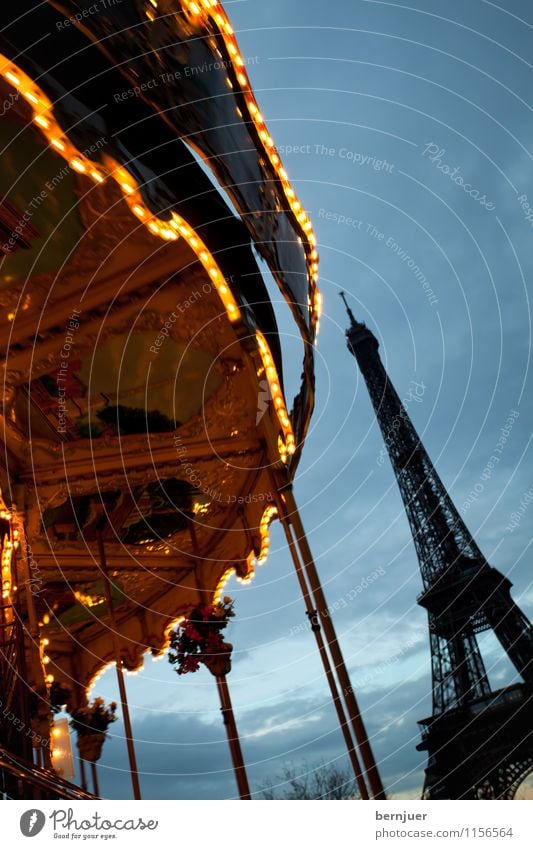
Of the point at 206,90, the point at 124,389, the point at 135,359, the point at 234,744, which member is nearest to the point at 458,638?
the point at 234,744

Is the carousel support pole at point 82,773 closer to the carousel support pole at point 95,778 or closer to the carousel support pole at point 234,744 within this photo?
the carousel support pole at point 95,778

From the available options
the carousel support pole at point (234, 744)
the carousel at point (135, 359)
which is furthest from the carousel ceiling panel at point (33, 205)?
the carousel support pole at point (234, 744)

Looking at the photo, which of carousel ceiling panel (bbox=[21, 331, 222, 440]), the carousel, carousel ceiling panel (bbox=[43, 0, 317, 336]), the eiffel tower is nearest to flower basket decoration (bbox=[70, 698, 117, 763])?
the carousel

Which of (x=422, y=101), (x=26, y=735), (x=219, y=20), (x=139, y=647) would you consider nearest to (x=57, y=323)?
(x=219, y=20)

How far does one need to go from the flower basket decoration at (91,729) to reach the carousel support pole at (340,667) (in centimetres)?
321

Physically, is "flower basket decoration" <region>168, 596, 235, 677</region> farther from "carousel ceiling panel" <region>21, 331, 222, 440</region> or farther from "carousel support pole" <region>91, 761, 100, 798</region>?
"carousel ceiling panel" <region>21, 331, 222, 440</region>

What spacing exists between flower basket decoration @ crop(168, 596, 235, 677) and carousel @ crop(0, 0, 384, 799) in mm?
22

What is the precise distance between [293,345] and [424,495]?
2210cm

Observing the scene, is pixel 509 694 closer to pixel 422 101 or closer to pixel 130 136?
pixel 422 101

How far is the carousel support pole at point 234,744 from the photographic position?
6.13 m

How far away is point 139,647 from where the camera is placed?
8.92 metres

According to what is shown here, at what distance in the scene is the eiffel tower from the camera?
19109 millimetres

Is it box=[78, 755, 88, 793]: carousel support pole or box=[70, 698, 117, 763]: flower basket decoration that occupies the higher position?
box=[70, 698, 117, 763]: flower basket decoration
